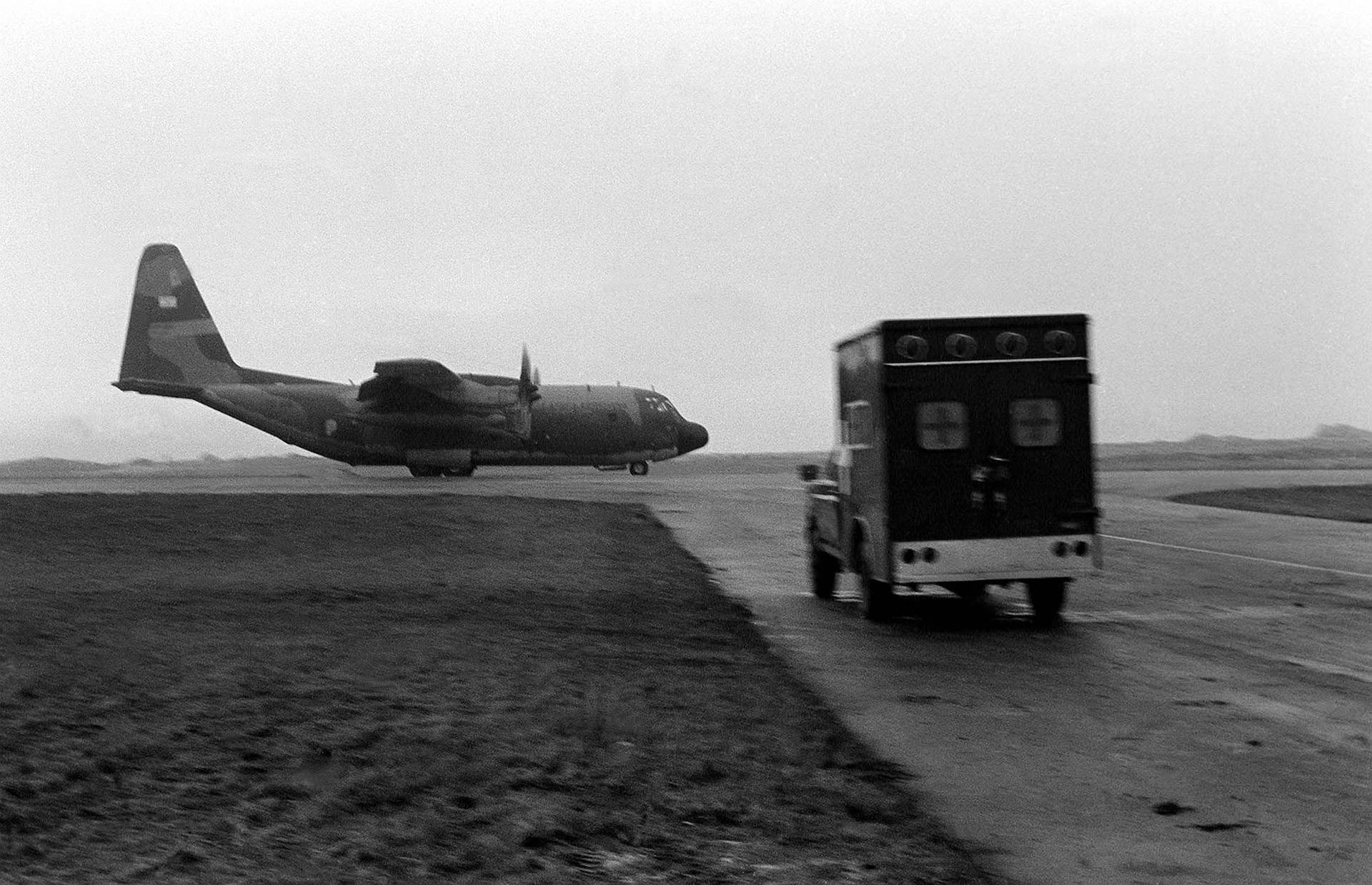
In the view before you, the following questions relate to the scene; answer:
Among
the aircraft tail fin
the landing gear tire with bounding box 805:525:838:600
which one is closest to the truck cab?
the landing gear tire with bounding box 805:525:838:600

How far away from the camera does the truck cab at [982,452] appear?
14.4 meters

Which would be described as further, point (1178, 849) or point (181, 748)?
point (181, 748)

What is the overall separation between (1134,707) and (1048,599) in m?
5.00

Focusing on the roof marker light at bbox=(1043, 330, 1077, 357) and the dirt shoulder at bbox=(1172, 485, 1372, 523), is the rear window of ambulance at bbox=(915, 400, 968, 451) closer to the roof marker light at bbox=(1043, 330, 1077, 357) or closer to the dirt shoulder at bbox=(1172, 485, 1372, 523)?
the roof marker light at bbox=(1043, 330, 1077, 357)

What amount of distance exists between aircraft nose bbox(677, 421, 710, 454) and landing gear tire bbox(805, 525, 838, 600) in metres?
36.3

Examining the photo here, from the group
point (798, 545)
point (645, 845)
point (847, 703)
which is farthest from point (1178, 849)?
point (798, 545)

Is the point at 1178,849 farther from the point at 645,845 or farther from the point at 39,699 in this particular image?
the point at 39,699

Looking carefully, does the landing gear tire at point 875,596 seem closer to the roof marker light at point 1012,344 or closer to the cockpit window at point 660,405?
the roof marker light at point 1012,344

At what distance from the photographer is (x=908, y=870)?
6.16 meters

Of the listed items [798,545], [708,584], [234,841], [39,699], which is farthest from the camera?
[798,545]

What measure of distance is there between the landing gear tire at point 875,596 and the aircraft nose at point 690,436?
127 feet

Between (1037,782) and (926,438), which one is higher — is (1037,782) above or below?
below

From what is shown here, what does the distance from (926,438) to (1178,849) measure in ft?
26.9

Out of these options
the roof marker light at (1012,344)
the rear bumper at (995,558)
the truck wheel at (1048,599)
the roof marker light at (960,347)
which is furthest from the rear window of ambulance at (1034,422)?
the truck wheel at (1048,599)
